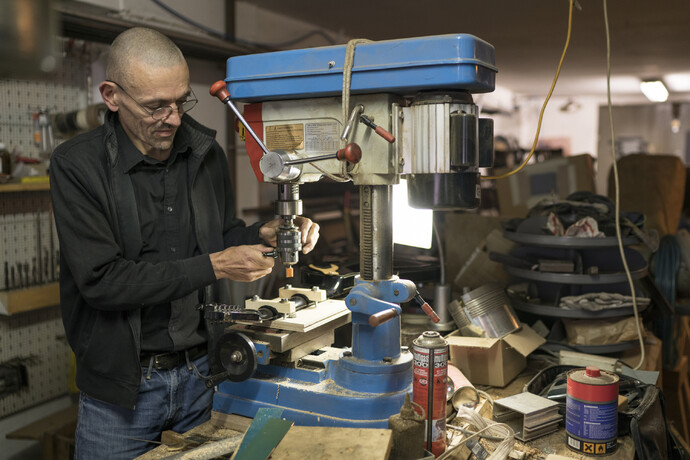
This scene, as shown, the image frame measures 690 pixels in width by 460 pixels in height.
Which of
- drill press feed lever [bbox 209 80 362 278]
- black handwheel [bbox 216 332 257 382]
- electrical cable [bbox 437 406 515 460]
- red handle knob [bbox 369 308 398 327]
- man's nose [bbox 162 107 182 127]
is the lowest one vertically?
electrical cable [bbox 437 406 515 460]

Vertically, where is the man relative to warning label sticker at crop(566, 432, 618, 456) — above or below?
above

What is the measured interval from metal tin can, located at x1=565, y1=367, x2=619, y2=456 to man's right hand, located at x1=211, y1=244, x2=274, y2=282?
73 centimetres

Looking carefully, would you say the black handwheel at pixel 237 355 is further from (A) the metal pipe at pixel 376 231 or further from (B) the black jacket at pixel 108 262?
(A) the metal pipe at pixel 376 231

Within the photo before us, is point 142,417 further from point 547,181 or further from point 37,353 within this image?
point 547,181

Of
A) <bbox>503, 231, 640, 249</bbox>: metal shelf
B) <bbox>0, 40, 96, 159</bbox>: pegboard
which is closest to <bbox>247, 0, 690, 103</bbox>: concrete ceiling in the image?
<bbox>0, 40, 96, 159</bbox>: pegboard

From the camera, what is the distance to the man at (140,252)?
52.2 inches

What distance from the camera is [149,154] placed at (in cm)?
151

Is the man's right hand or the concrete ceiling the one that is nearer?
the man's right hand

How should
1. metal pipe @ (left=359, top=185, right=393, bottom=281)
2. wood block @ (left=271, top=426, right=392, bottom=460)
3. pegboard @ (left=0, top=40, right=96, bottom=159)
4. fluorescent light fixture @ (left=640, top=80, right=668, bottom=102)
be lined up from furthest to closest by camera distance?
fluorescent light fixture @ (left=640, top=80, right=668, bottom=102) < pegboard @ (left=0, top=40, right=96, bottom=159) < metal pipe @ (left=359, top=185, right=393, bottom=281) < wood block @ (left=271, top=426, right=392, bottom=460)

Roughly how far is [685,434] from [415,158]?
210cm

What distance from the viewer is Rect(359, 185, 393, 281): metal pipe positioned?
123 cm

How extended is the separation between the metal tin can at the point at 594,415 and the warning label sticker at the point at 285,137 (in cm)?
78

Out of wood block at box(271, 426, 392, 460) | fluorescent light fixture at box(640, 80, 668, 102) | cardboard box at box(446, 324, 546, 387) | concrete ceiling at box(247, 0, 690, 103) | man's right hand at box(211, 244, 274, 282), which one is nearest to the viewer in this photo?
wood block at box(271, 426, 392, 460)

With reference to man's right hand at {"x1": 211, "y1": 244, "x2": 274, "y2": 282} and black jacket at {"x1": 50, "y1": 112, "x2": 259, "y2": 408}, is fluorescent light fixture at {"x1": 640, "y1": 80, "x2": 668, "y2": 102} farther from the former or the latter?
man's right hand at {"x1": 211, "y1": 244, "x2": 274, "y2": 282}
